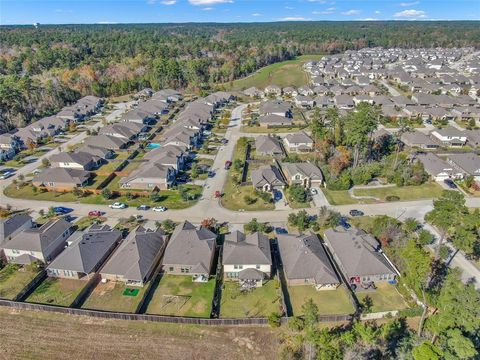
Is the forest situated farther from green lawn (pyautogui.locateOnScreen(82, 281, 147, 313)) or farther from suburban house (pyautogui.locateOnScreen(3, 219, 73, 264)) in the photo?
green lawn (pyautogui.locateOnScreen(82, 281, 147, 313))

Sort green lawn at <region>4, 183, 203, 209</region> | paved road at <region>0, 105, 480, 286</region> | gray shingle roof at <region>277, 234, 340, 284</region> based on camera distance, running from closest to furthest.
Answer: gray shingle roof at <region>277, 234, 340, 284</region> → paved road at <region>0, 105, 480, 286</region> → green lawn at <region>4, 183, 203, 209</region>

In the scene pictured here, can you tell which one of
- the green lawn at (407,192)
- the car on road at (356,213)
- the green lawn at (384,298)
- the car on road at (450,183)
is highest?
the car on road at (450,183)

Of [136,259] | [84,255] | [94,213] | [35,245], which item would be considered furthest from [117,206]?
[136,259]

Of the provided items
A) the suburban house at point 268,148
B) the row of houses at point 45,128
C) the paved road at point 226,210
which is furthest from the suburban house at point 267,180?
the row of houses at point 45,128

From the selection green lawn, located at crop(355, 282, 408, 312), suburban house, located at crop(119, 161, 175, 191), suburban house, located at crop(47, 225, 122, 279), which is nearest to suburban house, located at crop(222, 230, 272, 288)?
green lawn, located at crop(355, 282, 408, 312)

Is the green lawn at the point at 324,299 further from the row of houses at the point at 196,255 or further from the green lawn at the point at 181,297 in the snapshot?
the green lawn at the point at 181,297

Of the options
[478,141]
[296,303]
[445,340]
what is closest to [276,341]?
[296,303]
